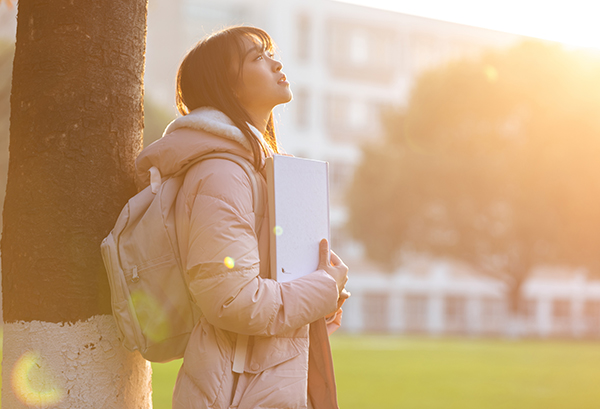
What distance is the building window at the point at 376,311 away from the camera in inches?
1724

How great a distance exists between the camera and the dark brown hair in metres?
2.50

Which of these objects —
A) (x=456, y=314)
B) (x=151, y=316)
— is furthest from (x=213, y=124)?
(x=456, y=314)

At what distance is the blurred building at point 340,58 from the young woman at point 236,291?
39045 mm

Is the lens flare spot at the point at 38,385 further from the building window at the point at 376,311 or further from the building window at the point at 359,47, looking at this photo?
the building window at the point at 359,47

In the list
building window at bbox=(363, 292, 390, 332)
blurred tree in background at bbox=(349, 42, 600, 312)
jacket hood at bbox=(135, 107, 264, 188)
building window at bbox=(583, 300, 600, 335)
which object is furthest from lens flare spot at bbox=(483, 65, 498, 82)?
building window at bbox=(583, 300, 600, 335)

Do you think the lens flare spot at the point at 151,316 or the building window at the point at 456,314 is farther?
the building window at the point at 456,314

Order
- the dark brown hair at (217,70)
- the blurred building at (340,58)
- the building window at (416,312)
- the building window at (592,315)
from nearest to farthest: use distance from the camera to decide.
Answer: the dark brown hair at (217,70) → the blurred building at (340,58) → the building window at (416,312) → the building window at (592,315)

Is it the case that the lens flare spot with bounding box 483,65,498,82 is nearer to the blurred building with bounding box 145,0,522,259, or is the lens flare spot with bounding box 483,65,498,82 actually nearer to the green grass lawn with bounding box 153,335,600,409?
the blurred building with bounding box 145,0,522,259

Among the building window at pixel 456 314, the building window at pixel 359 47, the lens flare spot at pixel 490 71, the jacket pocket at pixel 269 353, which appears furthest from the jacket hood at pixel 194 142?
the building window at pixel 456 314

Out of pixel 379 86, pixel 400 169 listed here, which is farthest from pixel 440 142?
pixel 379 86

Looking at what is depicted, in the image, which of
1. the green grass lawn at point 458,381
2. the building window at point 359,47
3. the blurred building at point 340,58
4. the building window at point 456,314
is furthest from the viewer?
the building window at point 456,314

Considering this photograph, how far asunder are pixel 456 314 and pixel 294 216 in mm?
45228

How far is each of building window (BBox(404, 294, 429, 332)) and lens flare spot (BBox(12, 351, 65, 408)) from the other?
1711 inches

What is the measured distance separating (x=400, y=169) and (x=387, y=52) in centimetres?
1885
